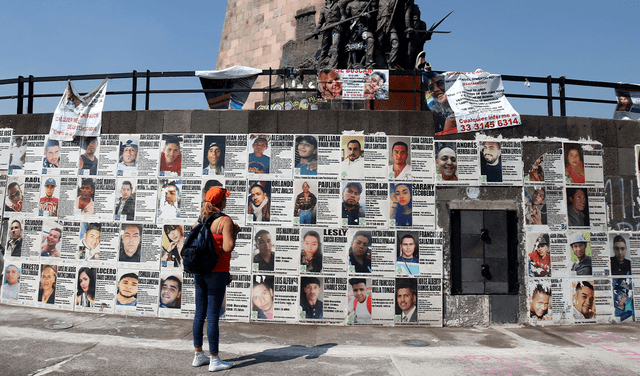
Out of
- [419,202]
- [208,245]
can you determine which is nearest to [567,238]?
[419,202]

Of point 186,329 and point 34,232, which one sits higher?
point 34,232

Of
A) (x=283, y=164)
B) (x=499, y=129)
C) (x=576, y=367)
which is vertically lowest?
(x=576, y=367)

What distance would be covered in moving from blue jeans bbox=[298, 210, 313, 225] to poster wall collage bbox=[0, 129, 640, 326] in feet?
0.07

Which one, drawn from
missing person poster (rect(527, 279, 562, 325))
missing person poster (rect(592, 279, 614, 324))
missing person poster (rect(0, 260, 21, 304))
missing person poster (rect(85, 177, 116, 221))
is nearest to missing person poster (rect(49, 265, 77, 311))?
missing person poster (rect(0, 260, 21, 304))

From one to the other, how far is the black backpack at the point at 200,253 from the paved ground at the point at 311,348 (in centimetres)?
97

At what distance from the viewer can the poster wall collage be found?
5867 millimetres

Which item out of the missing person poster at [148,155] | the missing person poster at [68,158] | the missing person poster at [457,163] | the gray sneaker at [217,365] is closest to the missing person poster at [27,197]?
the missing person poster at [68,158]

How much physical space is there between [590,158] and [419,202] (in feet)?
9.44

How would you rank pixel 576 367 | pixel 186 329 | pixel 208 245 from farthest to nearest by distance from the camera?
pixel 186 329 → pixel 576 367 → pixel 208 245

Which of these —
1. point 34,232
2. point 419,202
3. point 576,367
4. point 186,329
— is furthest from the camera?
point 34,232

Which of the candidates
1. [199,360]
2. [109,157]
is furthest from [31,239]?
[199,360]

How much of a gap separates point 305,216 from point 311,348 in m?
1.96

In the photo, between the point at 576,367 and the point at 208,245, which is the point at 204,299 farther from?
the point at 576,367

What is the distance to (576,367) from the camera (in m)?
4.12
